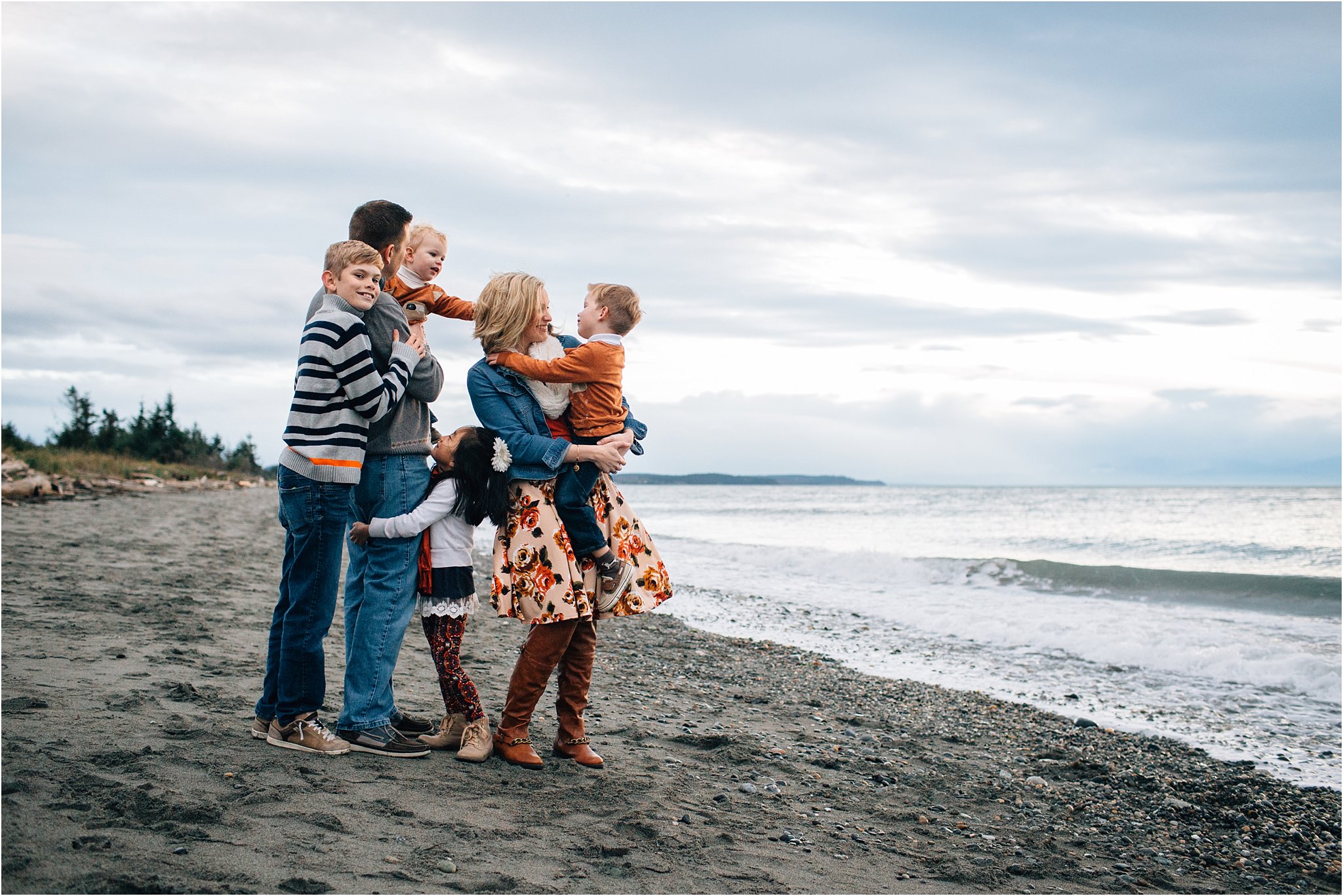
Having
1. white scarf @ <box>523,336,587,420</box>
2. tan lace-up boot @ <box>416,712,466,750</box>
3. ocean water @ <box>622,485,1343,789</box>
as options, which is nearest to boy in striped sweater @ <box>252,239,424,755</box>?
tan lace-up boot @ <box>416,712,466,750</box>

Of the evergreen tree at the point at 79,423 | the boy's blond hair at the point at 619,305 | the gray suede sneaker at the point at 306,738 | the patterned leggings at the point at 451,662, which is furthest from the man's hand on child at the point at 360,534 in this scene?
the evergreen tree at the point at 79,423

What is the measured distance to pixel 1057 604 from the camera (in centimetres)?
1225

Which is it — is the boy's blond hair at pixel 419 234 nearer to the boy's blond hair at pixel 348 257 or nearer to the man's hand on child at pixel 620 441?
the boy's blond hair at pixel 348 257

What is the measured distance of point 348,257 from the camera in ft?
11.2

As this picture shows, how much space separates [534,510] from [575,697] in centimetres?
89

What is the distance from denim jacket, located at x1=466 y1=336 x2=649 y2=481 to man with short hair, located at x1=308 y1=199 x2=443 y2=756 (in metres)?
0.19

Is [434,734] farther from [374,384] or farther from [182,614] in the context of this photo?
[182,614]

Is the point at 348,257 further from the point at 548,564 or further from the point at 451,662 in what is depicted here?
the point at 451,662

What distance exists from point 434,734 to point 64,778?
1.42m

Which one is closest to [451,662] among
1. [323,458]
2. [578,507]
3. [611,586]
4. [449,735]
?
[449,735]

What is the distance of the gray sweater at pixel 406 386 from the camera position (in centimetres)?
359

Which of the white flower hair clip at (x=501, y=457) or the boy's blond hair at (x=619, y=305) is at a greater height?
the boy's blond hair at (x=619, y=305)

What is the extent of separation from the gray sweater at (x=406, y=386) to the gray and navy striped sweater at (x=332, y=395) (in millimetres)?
135

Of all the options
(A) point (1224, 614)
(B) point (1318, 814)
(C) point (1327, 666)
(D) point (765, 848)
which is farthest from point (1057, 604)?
(D) point (765, 848)
